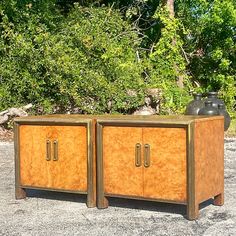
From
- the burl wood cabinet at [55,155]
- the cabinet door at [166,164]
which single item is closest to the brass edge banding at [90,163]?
the burl wood cabinet at [55,155]

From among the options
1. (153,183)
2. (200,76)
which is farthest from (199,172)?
(200,76)

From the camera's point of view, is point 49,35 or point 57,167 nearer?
point 57,167

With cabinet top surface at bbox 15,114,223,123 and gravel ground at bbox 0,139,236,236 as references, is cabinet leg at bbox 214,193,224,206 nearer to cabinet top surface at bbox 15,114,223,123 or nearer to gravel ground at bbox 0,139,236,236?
gravel ground at bbox 0,139,236,236

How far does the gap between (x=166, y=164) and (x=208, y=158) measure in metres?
0.47

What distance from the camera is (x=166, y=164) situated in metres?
5.62

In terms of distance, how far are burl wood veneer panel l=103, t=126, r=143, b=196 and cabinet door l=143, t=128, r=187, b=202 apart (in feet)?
0.35

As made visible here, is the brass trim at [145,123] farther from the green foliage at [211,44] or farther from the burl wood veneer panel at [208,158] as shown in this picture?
the green foliage at [211,44]

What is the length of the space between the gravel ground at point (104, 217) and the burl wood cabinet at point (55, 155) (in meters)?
0.23

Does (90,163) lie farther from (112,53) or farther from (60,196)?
(112,53)

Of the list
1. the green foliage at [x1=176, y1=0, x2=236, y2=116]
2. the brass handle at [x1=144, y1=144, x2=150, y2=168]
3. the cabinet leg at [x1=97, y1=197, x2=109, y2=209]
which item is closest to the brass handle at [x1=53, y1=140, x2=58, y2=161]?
the cabinet leg at [x1=97, y1=197, x2=109, y2=209]

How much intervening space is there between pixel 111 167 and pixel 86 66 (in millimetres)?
10369

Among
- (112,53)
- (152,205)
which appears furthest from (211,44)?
(152,205)

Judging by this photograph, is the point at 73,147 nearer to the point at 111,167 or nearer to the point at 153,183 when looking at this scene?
the point at 111,167

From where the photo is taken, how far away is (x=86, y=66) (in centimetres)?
1611
